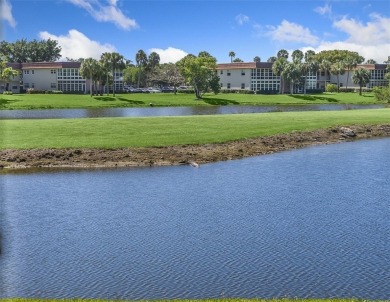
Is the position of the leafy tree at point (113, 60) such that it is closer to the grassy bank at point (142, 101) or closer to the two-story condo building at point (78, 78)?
the grassy bank at point (142, 101)

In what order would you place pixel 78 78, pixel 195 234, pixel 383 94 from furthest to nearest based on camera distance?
pixel 78 78 → pixel 383 94 → pixel 195 234

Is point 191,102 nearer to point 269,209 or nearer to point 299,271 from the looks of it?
point 269,209

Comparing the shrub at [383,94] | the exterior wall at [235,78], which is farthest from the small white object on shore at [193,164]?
the exterior wall at [235,78]

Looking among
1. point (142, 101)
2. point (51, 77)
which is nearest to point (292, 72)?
point (142, 101)

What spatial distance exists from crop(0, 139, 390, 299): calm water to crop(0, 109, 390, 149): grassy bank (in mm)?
8786

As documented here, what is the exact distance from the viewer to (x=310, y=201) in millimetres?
29141

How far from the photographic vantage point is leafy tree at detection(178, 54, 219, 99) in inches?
5482

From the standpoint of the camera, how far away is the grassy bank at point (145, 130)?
46031 millimetres

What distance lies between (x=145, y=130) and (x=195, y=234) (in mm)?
31524

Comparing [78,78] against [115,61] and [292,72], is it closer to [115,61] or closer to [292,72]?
[115,61]

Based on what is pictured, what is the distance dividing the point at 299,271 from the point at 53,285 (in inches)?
317

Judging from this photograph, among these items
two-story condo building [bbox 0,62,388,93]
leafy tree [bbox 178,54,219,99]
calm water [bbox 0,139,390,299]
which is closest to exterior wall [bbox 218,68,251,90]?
two-story condo building [bbox 0,62,388,93]

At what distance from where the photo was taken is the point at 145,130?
176 feet

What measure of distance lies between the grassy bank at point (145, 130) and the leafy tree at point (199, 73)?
7248cm
